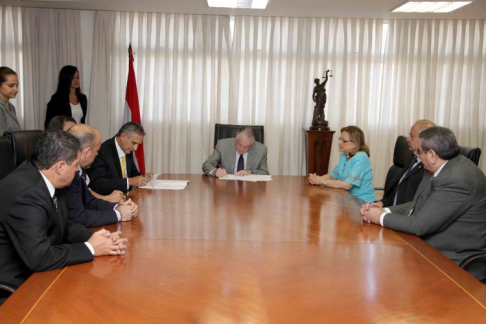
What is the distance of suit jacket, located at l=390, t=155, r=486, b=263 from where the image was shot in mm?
2559

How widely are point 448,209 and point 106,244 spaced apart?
1703 millimetres

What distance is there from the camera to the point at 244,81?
23.3 ft

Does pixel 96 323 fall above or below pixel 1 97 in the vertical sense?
below

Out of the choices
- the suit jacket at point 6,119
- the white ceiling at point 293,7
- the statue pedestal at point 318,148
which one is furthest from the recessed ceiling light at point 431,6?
the suit jacket at point 6,119

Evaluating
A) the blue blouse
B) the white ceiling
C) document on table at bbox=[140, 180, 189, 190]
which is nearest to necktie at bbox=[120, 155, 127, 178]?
document on table at bbox=[140, 180, 189, 190]

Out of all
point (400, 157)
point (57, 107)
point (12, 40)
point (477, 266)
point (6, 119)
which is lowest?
point (477, 266)

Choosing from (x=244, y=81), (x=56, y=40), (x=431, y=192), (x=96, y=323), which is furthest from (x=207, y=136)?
(x=96, y=323)

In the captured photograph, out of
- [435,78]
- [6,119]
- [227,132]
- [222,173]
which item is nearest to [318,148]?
[227,132]

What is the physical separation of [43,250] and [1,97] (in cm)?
330

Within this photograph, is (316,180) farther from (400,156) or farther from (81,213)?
(81,213)

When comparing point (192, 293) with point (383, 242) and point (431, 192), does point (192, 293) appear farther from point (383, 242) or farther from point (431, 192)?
point (431, 192)

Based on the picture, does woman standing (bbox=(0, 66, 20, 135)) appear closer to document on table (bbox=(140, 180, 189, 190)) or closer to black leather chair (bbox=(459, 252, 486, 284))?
document on table (bbox=(140, 180, 189, 190))

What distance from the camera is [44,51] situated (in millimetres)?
6789

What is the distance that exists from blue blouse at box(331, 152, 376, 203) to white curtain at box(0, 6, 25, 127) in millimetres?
4899
